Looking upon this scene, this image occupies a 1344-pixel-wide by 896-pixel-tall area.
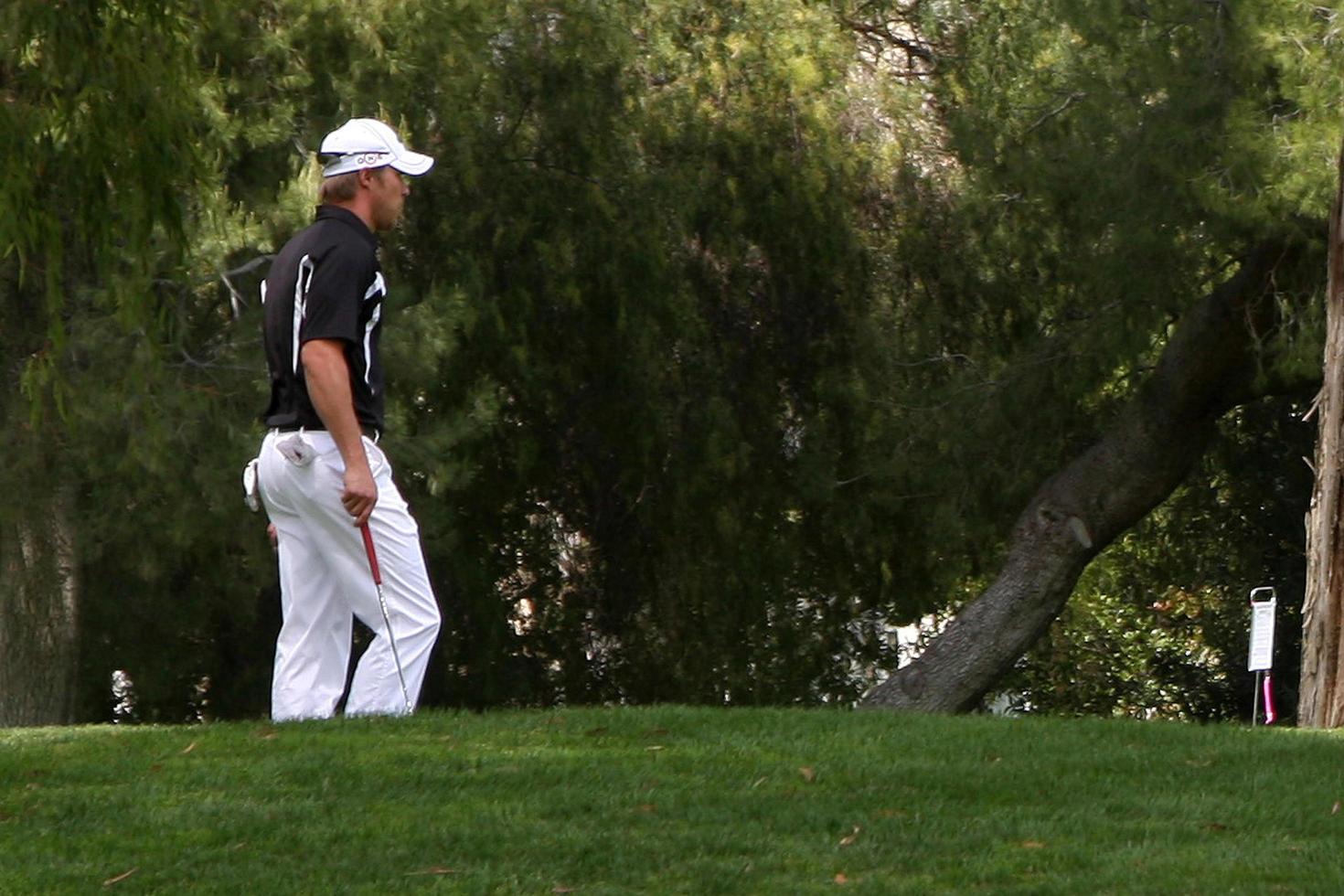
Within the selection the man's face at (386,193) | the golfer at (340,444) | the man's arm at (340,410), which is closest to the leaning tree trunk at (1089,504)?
the golfer at (340,444)

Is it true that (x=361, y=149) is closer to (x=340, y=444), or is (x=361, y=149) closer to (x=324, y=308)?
(x=324, y=308)

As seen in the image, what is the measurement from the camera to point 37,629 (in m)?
13.9

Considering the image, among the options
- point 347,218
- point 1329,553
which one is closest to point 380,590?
point 347,218

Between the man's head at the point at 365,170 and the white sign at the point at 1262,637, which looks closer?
the man's head at the point at 365,170

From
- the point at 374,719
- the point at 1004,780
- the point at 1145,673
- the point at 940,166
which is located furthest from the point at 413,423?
the point at 1145,673

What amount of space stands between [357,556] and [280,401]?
0.51m

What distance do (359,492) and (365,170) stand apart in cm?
96

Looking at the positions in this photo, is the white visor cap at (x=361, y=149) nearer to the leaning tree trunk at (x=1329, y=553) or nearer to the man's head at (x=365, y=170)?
the man's head at (x=365, y=170)

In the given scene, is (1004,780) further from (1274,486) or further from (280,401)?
(1274,486)

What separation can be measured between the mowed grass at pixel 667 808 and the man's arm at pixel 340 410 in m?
0.72

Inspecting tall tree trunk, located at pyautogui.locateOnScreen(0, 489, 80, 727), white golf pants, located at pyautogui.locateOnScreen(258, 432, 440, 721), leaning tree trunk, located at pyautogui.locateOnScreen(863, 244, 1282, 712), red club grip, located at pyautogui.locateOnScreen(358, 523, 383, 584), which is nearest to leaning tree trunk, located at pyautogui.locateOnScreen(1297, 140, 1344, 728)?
leaning tree trunk, located at pyautogui.locateOnScreen(863, 244, 1282, 712)

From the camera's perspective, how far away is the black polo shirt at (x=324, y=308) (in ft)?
20.0

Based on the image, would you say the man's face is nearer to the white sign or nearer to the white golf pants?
the white golf pants

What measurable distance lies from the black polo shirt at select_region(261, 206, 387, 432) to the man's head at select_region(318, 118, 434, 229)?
52mm
